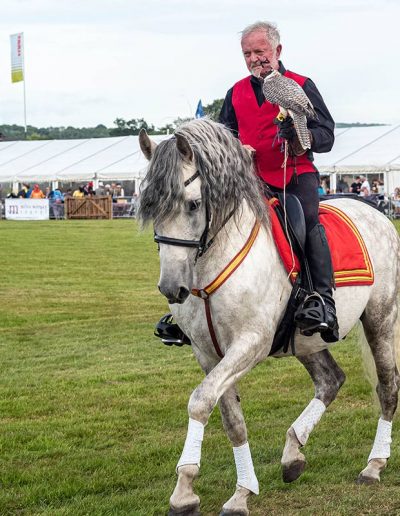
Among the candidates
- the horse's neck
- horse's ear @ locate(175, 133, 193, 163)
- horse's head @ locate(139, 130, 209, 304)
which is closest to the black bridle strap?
horse's head @ locate(139, 130, 209, 304)

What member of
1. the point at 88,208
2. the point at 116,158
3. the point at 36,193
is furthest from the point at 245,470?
the point at 116,158

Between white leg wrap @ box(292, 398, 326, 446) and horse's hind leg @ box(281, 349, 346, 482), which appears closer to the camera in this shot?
horse's hind leg @ box(281, 349, 346, 482)

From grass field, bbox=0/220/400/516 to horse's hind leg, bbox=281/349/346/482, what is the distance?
201 mm

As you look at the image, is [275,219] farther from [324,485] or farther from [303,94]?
[324,485]

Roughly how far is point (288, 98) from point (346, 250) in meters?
1.49

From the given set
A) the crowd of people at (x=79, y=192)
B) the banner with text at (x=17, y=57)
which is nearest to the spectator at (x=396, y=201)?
the crowd of people at (x=79, y=192)

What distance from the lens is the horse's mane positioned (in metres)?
5.86

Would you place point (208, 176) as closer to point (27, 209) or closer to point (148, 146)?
point (148, 146)

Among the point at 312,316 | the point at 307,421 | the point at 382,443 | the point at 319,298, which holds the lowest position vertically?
the point at 382,443

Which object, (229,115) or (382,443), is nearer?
(229,115)

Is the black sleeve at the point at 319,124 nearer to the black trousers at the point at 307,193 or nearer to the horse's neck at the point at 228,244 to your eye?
the black trousers at the point at 307,193

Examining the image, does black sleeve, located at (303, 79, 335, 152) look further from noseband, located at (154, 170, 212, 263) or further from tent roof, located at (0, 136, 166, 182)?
tent roof, located at (0, 136, 166, 182)

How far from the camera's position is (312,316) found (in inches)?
263

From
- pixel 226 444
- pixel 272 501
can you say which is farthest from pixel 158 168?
pixel 226 444
